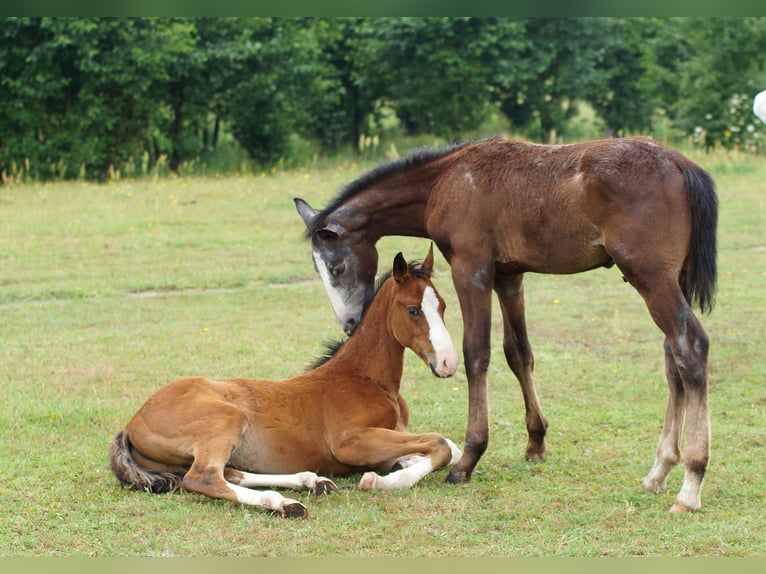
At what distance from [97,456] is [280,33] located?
18922 millimetres

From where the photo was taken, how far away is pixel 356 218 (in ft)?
22.6

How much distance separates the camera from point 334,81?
25812mm

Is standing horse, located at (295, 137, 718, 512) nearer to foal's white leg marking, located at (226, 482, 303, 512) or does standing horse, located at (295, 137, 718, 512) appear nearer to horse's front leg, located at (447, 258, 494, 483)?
horse's front leg, located at (447, 258, 494, 483)

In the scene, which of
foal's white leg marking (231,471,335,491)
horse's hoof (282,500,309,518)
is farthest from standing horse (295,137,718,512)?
horse's hoof (282,500,309,518)

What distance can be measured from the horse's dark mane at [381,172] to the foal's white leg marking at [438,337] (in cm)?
97

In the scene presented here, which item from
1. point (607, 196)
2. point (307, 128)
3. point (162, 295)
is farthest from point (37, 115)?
point (607, 196)

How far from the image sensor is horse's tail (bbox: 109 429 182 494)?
614 cm

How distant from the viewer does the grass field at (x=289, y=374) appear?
5441 mm

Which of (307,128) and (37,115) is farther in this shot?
(307,128)

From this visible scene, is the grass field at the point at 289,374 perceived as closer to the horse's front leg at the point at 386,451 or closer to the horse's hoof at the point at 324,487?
the horse's hoof at the point at 324,487

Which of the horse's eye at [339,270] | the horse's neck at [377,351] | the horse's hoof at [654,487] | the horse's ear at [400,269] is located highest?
the horse's ear at [400,269]

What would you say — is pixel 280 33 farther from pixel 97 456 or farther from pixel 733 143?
pixel 97 456

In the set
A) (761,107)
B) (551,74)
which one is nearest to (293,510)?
(761,107)

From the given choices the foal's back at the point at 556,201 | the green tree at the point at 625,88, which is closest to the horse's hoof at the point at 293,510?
the foal's back at the point at 556,201
